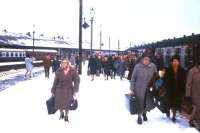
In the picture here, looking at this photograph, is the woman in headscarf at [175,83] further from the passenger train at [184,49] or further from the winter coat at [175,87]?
the passenger train at [184,49]

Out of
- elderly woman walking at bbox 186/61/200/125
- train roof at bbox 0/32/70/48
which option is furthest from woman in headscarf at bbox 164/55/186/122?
train roof at bbox 0/32/70/48

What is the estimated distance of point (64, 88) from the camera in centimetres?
930

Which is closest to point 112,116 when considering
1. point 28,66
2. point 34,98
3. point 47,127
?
point 47,127

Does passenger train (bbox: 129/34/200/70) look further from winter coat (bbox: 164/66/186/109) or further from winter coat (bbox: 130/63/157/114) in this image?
winter coat (bbox: 130/63/157/114)

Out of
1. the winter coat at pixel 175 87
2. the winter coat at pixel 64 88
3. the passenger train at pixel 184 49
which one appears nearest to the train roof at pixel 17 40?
the passenger train at pixel 184 49

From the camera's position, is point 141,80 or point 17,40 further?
point 17,40

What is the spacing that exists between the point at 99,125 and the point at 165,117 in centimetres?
198

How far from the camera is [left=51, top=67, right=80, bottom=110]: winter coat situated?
9.28 metres

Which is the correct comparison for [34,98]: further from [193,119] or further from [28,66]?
[28,66]

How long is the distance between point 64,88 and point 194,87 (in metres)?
2.87

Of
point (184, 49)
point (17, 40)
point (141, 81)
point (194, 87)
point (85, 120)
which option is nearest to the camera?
point (194, 87)

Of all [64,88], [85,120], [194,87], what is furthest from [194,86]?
[64,88]

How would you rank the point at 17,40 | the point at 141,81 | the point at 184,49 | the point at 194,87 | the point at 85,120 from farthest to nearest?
the point at 17,40 < the point at 184,49 < the point at 85,120 < the point at 141,81 < the point at 194,87

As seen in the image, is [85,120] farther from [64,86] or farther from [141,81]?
[141,81]
